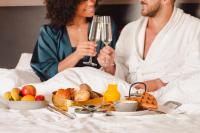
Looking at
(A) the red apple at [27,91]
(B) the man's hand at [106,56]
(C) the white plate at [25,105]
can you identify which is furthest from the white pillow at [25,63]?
(C) the white plate at [25,105]

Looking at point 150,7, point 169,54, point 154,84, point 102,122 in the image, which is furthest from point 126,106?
point 150,7

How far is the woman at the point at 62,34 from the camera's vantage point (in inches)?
120

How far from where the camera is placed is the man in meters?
2.68

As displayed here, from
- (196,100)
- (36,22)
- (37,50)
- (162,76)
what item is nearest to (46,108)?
(196,100)

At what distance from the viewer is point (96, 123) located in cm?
164

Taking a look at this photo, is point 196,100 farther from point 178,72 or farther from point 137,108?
point 178,72

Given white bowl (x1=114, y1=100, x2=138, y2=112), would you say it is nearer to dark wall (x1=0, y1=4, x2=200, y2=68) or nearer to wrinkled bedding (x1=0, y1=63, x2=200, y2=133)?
wrinkled bedding (x1=0, y1=63, x2=200, y2=133)

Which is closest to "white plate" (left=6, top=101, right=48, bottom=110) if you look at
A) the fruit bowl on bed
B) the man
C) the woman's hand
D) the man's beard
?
the fruit bowl on bed

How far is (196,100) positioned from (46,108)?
684 mm

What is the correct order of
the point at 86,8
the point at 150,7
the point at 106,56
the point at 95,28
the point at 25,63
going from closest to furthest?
the point at 95,28 → the point at 106,56 → the point at 150,7 → the point at 86,8 → the point at 25,63

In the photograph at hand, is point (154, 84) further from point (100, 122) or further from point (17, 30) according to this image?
point (17, 30)

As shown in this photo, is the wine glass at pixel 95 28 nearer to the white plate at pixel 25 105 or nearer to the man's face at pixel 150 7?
the white plate at pixel 25 105

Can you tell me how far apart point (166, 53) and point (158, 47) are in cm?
7

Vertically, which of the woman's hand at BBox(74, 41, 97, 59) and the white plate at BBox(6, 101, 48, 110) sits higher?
the woman's hand at BBox(74, 41, 97, 59)
